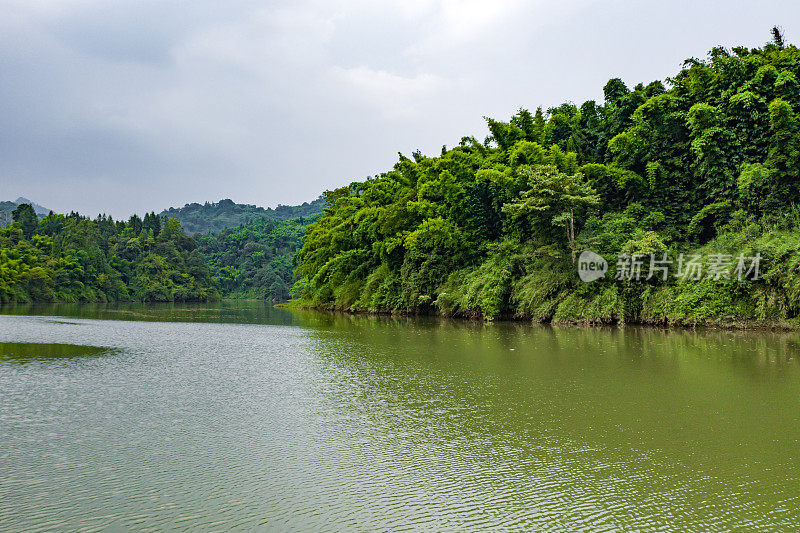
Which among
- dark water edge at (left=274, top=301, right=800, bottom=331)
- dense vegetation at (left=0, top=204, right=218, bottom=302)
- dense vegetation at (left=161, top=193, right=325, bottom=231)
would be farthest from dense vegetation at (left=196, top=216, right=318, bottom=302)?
dark water edge at (left=274, top=301, right=800, bottom=331)

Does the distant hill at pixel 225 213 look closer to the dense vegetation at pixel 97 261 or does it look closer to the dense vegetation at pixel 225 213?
the dense vegetation at pixel 225 213

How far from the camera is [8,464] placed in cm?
522

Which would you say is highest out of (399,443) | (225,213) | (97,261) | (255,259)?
(225,213)

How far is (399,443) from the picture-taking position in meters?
6.08

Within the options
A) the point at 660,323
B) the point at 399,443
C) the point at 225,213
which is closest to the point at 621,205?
the point at 660,323

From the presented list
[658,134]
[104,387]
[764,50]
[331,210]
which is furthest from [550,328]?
[331,210]

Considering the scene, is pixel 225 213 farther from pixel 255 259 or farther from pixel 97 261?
pixel 97 261

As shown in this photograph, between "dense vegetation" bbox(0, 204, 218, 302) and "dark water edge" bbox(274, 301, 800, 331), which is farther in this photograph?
"dense vegetation" bbox(0, 204, 218, 302)

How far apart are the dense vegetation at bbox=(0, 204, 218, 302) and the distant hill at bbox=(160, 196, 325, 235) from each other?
70.6 meters

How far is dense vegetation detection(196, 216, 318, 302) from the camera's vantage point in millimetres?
86812

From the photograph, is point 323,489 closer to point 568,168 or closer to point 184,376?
point 184,376

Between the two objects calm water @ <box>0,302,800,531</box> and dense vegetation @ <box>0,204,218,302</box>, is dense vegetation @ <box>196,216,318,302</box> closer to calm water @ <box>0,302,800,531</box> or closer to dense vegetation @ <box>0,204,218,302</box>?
dense vegetation @ <box>0,204,218,302</box>

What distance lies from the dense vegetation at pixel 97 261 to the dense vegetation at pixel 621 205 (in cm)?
4187

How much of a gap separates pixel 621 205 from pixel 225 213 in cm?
15117
